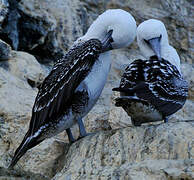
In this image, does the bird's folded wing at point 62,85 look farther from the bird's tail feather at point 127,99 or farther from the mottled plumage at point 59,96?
the bird's tail feather at point 127,99

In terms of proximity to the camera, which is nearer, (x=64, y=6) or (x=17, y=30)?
(x=17, y=30)

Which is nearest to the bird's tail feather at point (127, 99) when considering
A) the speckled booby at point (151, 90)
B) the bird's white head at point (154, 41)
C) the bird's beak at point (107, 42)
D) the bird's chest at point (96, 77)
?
the speckled booby at point (151, 90)

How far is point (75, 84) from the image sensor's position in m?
5.80

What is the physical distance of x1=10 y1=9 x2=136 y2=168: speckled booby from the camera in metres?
5.76

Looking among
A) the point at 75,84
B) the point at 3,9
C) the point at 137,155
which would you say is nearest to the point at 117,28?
the point at 75,84

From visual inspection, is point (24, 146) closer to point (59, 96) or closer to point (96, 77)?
point (59, 96)

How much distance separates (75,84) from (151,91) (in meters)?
0.89

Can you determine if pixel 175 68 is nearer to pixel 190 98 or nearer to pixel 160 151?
pixel 160 151

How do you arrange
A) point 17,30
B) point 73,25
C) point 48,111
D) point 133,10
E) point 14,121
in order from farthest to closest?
point 133,10, point 73,25, point 17,30, point 14,121, point 48,111

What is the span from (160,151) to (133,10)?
5.86 metres

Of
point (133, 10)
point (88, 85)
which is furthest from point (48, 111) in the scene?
point (133, 10)

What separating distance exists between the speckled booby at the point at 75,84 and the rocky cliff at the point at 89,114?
1.02 feet

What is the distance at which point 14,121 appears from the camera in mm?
6195

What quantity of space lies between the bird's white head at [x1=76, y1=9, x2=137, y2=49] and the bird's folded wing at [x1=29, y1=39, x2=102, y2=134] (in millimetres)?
223
